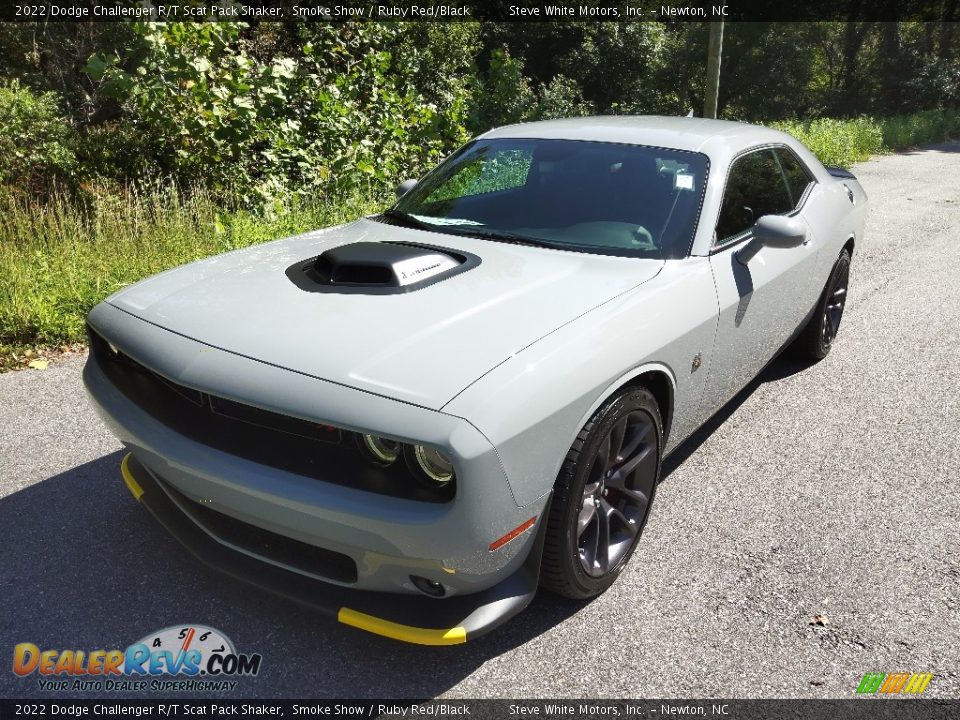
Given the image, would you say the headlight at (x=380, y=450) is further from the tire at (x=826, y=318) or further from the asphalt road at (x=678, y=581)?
the tire at (x=826, y=318)

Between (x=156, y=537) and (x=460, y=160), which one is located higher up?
(x=460, y=160)

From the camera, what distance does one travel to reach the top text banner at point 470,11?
9.03 metres

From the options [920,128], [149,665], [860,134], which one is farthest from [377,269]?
[920,128]

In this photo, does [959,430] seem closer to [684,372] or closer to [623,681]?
[684,372]

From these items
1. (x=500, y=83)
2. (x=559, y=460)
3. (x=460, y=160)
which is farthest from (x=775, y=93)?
(x=559, y=460)

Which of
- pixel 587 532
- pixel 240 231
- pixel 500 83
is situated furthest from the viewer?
pixel 500 83

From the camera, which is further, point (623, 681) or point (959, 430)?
point (959, 430)

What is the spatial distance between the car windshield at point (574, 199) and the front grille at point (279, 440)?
1.42 metres

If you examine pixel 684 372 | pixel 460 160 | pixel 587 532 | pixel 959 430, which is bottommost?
pixel 959 430

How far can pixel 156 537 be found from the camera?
2.97 metres

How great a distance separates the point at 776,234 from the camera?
10.7 ft

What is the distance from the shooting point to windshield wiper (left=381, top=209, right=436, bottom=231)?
3507 mm

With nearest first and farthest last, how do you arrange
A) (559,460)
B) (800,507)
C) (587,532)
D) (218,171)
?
(559,460), (587,532), (800,507), (218,171)

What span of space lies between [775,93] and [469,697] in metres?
32.3
